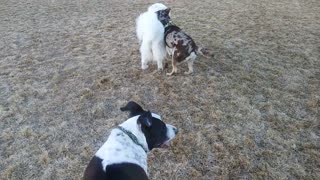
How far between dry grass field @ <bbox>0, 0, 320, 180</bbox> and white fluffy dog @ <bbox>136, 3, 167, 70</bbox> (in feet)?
0.90

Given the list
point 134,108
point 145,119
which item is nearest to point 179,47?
point 134,108

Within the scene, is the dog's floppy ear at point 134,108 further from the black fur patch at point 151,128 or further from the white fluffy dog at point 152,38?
the white fluffy dog at point 152,38

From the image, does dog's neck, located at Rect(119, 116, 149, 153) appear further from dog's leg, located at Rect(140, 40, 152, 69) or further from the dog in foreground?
dog's leg, located at Rect(140, 40, 152, 69)

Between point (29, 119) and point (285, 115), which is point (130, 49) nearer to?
point (29, 119)

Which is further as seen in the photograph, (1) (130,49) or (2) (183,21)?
(2) (183,21)

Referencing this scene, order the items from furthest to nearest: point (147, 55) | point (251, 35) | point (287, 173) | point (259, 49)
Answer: point (251, 35)
point (259, 49)
point (147, 55)
point (287, 173)

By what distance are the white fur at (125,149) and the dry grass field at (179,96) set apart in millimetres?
887

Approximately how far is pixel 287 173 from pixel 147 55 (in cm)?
286

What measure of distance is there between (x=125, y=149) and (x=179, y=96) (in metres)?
2.24

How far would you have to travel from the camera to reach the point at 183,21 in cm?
825

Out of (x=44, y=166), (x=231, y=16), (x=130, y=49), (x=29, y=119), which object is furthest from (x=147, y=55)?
(x=231, y=16)

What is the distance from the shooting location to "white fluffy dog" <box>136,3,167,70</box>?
5418 mm

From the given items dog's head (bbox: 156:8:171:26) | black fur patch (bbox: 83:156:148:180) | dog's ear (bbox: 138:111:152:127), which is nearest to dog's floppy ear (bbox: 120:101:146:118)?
dog's ear (bbox: 138:111:152:127)

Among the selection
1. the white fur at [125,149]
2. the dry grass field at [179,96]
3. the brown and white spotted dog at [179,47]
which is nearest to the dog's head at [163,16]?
the brown and white spotted dog at [179,47]
